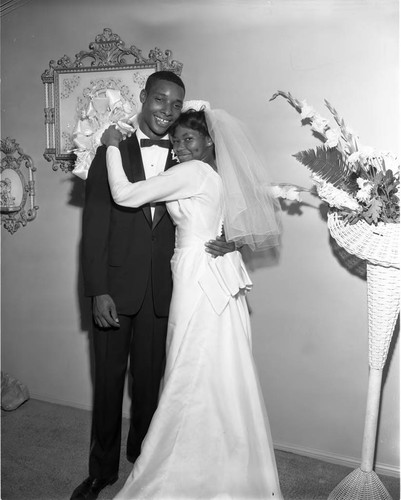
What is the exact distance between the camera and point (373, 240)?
2.31 metres

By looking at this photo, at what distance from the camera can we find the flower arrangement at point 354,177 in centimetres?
230

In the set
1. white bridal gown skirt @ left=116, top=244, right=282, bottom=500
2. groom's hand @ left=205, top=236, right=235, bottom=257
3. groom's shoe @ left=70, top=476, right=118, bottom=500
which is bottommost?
groom's shoe @ left=70, top=476, right=118, bottom=500

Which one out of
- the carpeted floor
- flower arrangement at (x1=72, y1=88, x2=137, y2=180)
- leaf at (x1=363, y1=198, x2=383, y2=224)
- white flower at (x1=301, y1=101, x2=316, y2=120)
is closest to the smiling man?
flower arrangement at (x1=72, y1=88, x2=137, y2=180)

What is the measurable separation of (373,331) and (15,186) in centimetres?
263

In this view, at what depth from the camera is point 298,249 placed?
3102 millimetres

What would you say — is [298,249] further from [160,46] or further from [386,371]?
[160,46]

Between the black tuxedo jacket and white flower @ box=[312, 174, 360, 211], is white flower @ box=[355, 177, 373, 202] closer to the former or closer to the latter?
white flower @ box=[312, 174, 360, 211]

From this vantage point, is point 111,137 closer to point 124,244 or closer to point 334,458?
point 124,244

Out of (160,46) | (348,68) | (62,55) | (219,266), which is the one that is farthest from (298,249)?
(62,55)

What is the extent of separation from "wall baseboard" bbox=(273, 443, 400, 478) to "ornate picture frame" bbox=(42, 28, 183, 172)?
2.17 meters

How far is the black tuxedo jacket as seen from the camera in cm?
253

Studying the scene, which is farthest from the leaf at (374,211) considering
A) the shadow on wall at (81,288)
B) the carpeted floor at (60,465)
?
the shadow on wall at (81,288)

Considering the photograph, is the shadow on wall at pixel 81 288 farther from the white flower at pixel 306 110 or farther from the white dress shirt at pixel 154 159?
the white flower at pixel 306 110

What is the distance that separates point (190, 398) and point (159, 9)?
2.29m
